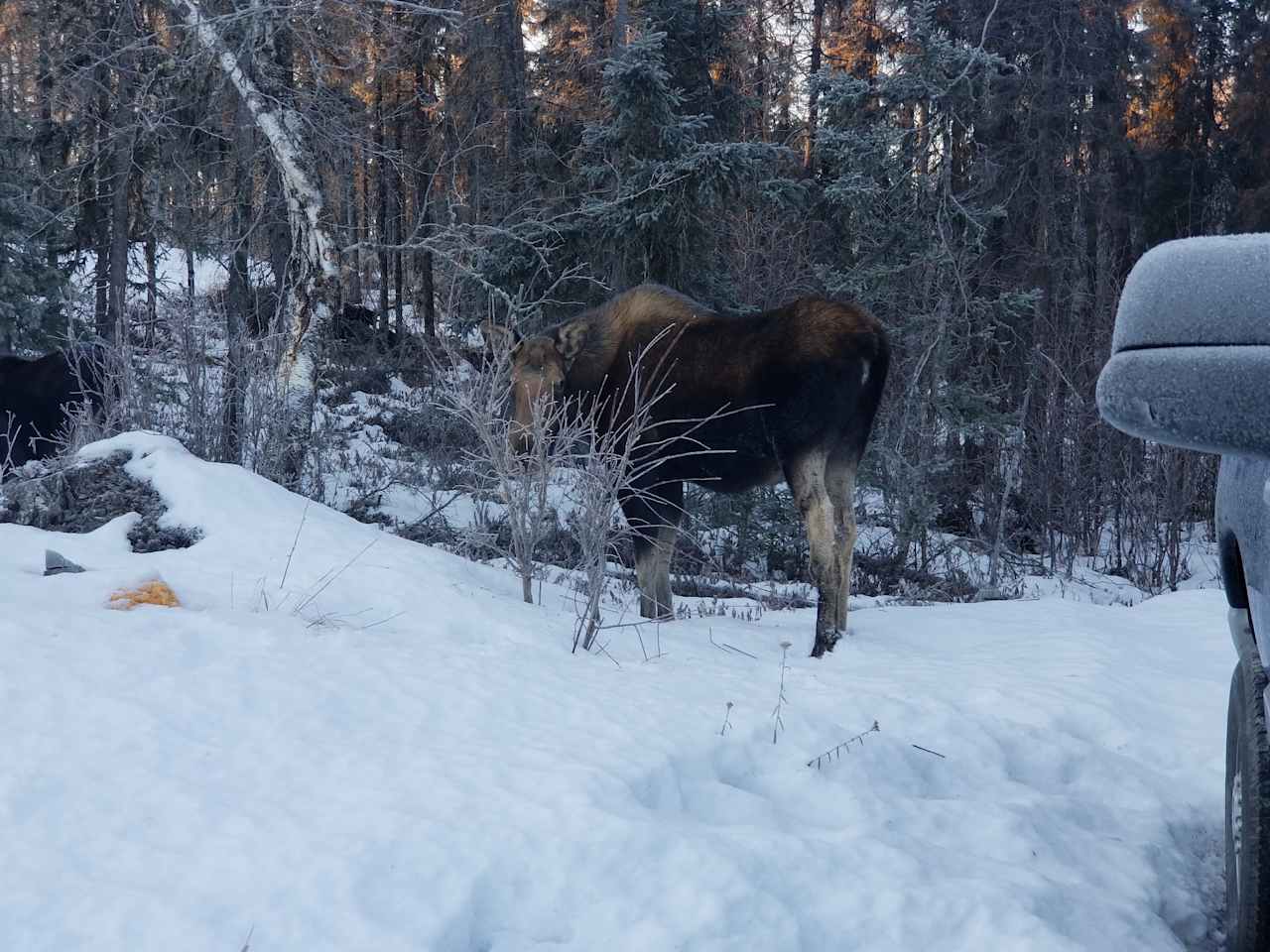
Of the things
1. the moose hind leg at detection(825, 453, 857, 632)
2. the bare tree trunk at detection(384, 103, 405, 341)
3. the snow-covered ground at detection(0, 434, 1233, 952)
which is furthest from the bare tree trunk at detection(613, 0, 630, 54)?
the snow-covered ground at detection(0, 434, 1233, 952)

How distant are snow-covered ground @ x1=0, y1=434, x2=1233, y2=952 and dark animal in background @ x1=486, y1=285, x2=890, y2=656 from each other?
122 centimetres

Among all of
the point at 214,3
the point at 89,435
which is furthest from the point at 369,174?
the point at 89,435

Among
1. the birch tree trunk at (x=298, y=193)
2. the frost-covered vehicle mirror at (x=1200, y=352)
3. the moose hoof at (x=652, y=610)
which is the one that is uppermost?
the birch tree trunk at (x=298, y=193)

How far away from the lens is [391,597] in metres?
5.59

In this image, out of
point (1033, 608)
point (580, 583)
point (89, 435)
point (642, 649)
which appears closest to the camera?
point (642, 649)

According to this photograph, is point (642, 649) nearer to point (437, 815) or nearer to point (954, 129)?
point (437, 815)

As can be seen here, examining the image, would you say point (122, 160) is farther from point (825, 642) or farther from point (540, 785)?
point (540, 785)

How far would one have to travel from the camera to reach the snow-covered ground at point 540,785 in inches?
104

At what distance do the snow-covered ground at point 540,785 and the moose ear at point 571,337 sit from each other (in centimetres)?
239

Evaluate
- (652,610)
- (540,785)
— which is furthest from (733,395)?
(540,785)

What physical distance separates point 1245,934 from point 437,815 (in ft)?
6.52

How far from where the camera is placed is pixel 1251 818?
7.57ft

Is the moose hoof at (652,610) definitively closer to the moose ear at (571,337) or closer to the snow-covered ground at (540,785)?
the snow-covered ground at (540,785)

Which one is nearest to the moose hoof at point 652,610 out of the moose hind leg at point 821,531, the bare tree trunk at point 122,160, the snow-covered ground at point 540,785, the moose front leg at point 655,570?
the moose front leg at point 655,570
